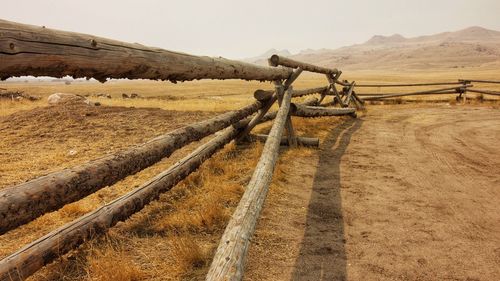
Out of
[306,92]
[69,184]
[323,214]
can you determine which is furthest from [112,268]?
[306,92]

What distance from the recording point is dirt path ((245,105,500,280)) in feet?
10.8

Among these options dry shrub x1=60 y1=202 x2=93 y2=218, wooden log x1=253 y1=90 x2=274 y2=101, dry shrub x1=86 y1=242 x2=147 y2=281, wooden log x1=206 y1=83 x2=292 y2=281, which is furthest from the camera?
wooden log x1=253 y1=90 x2=274 y2=101

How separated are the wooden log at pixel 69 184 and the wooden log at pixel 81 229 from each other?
53cm

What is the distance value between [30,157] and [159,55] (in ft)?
23.4

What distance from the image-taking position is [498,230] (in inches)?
155

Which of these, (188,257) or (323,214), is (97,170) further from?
(323,214)

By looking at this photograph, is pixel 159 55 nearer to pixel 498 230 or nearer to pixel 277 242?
pixel 277 242

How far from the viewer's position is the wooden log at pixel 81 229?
2845mm

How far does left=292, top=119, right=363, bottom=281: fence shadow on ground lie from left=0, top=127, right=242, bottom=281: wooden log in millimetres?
1976

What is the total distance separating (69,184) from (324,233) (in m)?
2.61

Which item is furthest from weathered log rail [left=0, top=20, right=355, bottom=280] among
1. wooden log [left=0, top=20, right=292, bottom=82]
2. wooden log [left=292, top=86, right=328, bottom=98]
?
wooden log [left=292, top=86, right=328, bottom=98]

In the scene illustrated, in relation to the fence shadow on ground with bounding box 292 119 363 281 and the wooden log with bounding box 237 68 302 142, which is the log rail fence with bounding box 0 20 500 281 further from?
the wooden log with bounding box 237 68 302 142

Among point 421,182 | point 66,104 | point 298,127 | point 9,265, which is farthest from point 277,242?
point 66,104

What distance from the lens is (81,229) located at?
3.50 meters
